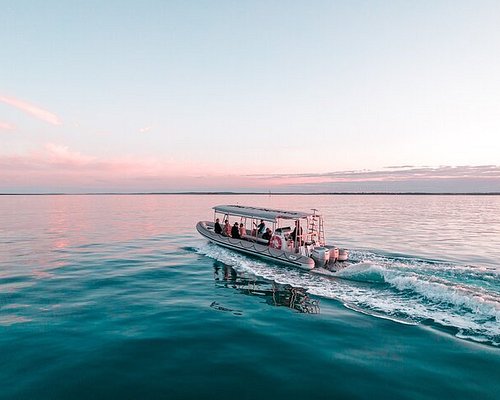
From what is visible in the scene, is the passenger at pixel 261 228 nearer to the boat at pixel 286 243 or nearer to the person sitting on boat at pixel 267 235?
the boat at pixel 286 243

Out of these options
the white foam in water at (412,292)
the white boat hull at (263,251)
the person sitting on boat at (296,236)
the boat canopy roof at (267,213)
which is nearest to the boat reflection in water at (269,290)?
the white foam in water at (412,292)

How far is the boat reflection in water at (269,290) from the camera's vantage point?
1404 cm

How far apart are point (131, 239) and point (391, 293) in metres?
26.4

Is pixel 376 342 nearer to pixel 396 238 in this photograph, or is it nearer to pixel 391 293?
pixel 391 293

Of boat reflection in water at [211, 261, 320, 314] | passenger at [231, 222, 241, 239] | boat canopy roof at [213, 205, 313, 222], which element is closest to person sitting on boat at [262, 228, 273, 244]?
boat canopy roof at [213, 205, 313, 222]

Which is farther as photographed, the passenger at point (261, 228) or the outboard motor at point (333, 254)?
the passenger at point (261, 228)

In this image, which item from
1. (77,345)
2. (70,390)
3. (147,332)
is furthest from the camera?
(147,332)

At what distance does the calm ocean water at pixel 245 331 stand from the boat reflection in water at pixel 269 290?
0.09 metres

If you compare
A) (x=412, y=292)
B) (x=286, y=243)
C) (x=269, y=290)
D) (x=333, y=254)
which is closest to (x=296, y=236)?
(x=286, y=243)

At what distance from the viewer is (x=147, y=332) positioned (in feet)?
35.9

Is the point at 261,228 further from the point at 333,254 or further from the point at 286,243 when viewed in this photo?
the point at 333,254

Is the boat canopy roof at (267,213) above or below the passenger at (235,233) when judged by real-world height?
above

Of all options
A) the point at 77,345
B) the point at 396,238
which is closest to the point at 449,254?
the point at 396,238

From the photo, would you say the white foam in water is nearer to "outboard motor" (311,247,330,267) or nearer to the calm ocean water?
the calm ocean water
